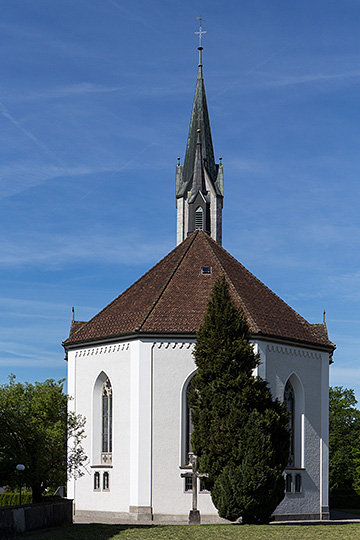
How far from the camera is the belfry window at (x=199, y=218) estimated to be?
49.0 metres

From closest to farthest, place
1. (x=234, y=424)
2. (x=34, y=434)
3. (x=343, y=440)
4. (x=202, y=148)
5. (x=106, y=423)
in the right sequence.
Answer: (x=234, y=424)
(x=34, y=434)
(x=106, y=423)
(x=202, y=148)
(x=343, y=440)

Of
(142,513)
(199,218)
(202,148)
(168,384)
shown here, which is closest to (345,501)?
(199,218)

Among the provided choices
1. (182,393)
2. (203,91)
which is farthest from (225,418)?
(203,91)

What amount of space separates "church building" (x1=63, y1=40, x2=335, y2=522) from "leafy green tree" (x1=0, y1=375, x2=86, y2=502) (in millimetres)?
3607

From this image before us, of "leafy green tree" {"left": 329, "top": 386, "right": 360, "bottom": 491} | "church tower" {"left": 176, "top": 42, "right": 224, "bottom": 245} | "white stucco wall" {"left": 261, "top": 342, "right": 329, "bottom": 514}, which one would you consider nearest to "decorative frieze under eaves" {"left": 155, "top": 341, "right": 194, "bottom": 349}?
"white stucco wall" {"left": 261, "top": 342, "right": 329, "bottom": 514}

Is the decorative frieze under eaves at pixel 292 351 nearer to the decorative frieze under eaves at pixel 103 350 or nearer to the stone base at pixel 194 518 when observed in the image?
the decorative frieze under eaves at pixel 103 350

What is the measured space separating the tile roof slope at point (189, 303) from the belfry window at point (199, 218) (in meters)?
3.35

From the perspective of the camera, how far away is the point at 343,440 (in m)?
72.8

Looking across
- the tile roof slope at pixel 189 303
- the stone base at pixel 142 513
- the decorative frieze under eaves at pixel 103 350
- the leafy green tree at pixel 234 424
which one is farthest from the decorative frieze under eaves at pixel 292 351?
the stone base at pixel 142 513

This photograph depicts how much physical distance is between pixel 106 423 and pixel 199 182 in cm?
1798

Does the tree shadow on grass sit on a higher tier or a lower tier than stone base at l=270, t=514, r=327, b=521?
higher

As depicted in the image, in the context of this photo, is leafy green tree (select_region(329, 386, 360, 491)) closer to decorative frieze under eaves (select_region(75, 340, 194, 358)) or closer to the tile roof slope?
the tile roof slope

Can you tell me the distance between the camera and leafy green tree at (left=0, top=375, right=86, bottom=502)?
30953 millimetres

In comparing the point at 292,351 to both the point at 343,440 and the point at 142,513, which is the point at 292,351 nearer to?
the point at 142,513
